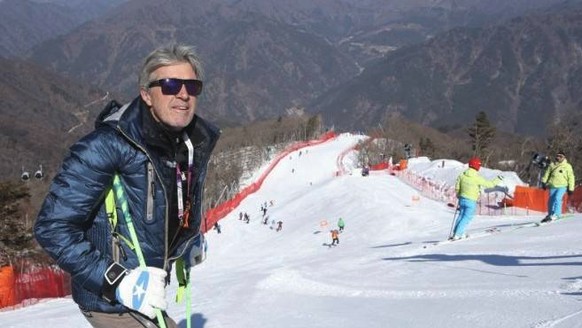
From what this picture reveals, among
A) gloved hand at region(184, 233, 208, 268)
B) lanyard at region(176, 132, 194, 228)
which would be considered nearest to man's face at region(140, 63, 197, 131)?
lanyard at region(176, 132, 194, 228)

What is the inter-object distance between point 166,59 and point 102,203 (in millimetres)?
741

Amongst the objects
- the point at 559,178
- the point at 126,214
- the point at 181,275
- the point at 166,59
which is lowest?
the point at 181,275

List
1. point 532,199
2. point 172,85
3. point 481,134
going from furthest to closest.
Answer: point 481,134 → point 532,199 → point 172,85

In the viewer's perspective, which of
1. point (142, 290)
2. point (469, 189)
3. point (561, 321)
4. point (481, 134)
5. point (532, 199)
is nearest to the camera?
point (142, 290)

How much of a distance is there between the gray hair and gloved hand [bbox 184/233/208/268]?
99 centimetres

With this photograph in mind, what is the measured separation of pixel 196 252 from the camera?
3941mm

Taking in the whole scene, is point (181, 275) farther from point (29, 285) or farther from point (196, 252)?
point (29, 285)

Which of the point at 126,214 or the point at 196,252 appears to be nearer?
the point at 126,214

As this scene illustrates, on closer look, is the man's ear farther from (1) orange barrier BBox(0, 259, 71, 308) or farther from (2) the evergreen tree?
(2) the evergreen tree

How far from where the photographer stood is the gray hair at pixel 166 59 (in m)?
3.27

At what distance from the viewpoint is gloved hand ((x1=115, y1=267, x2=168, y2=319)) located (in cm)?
309

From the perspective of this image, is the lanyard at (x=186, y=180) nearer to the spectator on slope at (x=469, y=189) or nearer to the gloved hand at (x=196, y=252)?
the gloved hand at (x=196, y=252)

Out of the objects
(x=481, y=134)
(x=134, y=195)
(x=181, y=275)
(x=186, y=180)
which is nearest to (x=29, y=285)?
(x=181, y=275)

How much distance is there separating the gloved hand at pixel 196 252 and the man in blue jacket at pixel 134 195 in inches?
14.2
